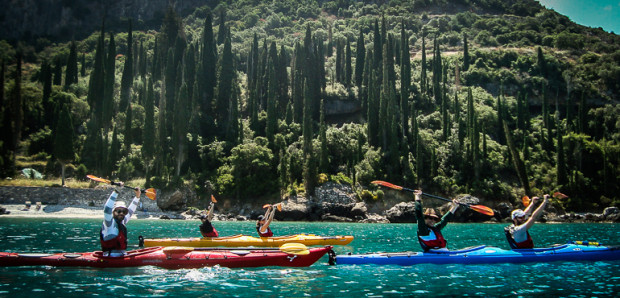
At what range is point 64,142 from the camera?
166ft

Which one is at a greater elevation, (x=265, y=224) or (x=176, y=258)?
(x=265, y=224)

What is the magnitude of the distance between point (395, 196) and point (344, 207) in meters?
6.97

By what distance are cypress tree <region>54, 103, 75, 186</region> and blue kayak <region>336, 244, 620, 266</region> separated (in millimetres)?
46876

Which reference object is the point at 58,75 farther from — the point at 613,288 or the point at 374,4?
the point at 374,4

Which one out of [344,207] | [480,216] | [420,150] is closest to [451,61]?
[420,150]

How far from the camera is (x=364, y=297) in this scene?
31.2ft

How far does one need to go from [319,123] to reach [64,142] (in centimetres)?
3566

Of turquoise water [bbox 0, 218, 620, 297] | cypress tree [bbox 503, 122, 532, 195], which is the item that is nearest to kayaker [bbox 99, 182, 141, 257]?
turquoise water [bbox 0, 218, 620, 297]

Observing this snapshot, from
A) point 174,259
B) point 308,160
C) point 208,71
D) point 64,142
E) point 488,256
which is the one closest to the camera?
point 174,259

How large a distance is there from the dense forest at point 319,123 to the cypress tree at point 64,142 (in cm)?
17

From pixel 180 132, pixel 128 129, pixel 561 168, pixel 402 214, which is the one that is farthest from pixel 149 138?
pixel 561 168

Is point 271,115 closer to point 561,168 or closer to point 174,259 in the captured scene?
point 561,168

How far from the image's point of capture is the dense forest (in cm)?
5406

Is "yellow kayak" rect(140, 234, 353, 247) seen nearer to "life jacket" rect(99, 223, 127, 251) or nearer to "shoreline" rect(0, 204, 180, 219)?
"life jacket" rect(99, 223, 127, 251)
